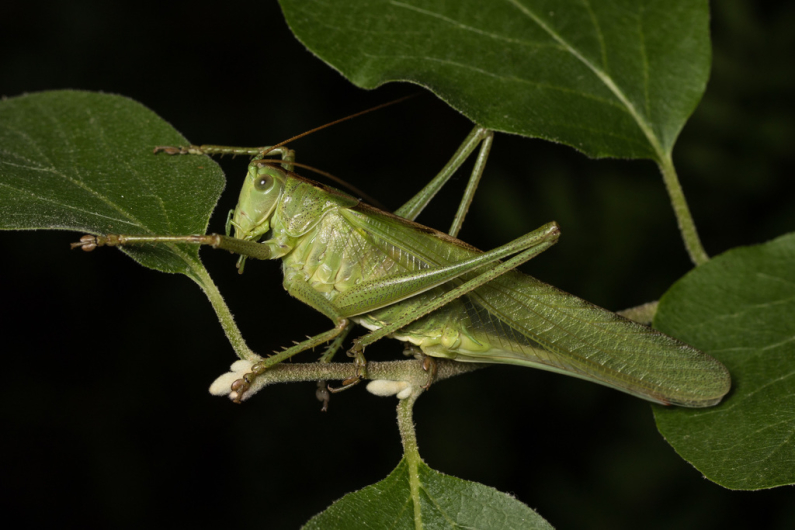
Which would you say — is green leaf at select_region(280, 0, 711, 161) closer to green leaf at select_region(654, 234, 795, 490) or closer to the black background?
green leaf at select_region(654, 234, 795, 490)

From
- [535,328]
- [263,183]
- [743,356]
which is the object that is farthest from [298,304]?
[743,356]

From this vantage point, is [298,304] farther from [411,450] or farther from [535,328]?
[411,450]

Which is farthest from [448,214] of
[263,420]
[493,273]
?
[493,273]

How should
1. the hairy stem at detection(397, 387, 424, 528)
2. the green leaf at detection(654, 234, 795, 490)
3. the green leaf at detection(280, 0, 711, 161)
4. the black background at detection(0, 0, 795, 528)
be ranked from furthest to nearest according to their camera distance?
1. the black background at detection(0, 0, 795, 528)
2. the green leaf at detection(280, 0, 711, 161)
3. the hairy stem at detection(397, 387, 424, 528)
4. the green leaf at detection(654, 234, 795, 490)

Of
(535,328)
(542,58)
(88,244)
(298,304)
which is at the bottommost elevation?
(298,304)

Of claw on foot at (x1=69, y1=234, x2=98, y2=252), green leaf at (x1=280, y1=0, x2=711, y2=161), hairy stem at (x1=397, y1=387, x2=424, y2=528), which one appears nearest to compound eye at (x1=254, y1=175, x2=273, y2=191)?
green leaf at (x1=280, y1=0, x2=711, y2=161)

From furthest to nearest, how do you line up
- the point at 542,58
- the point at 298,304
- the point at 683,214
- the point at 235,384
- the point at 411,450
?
the point at 298,304, the point at 683,214, the point at 542,58, the point at 411,450, the point at 235,384
